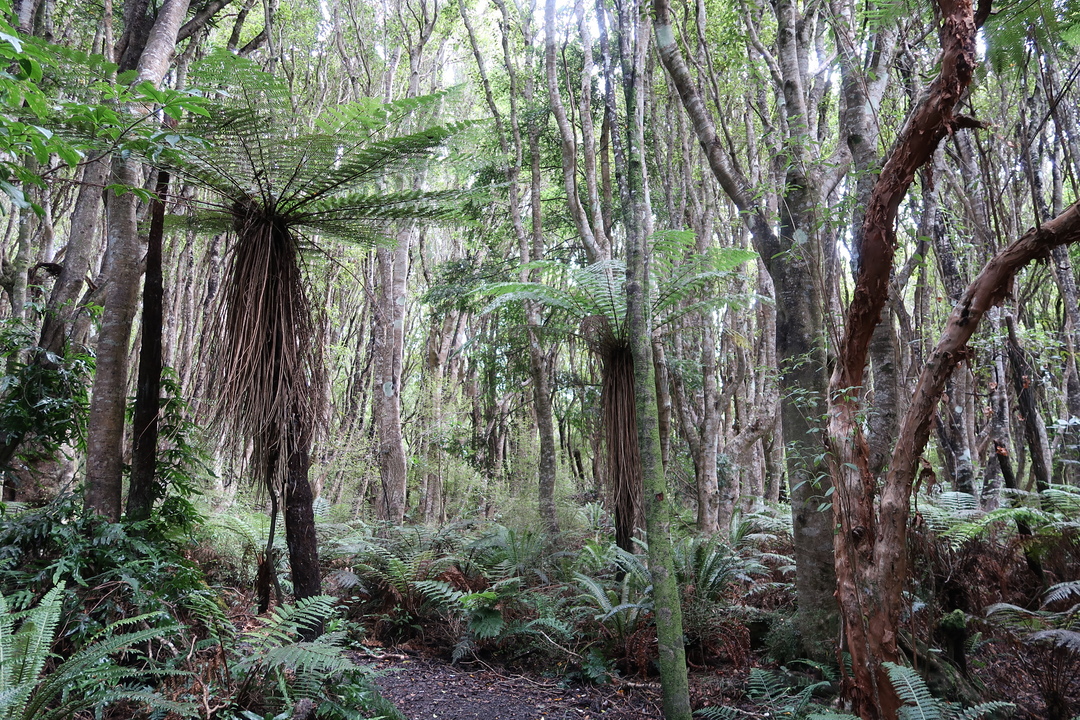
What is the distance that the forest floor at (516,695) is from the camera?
3881 mm

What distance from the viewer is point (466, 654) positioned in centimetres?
491

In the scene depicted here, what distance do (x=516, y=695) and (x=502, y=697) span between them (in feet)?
0.34

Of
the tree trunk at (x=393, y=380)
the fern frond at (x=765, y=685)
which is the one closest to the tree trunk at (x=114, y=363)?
the tree trunk at (x=393, y=380)

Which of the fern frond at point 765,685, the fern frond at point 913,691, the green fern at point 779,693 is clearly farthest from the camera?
the fern frond at point 765,685

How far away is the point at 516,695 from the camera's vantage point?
4273 millimetres

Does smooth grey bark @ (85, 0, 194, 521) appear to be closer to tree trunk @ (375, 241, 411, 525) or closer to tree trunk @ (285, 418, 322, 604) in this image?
tree trunk @ (285, 418, 322, 604)

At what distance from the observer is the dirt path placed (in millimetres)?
3893

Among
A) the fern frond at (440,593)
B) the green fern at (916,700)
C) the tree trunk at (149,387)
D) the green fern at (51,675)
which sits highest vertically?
the tree trunk at (149,387)

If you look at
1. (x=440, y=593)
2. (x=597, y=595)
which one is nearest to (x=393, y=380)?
(x=440, y=593)

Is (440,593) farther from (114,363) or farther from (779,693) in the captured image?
(114,363)

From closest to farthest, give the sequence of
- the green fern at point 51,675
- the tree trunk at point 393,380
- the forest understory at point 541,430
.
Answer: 1. the green fern at point 51,675
2. the forest understory at point 541,430
3. the tree trunk at point 393,380

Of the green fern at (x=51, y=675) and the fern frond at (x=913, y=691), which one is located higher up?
the green fern at (x=51, y=675)

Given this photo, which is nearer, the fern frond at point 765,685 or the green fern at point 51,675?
the green fern at point 51,675

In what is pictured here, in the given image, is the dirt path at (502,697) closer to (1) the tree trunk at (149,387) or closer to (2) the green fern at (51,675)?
(2) the green fern at (51,675)
